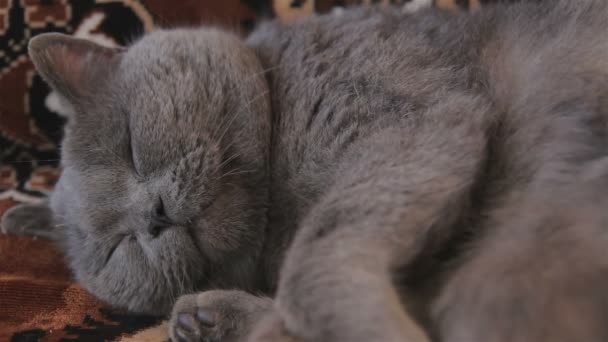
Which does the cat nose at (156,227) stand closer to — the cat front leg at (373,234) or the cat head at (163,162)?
the cat head at (163,162)

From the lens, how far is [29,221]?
1.45 m

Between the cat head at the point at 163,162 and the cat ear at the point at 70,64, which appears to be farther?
the cat ear at the point at 70,64

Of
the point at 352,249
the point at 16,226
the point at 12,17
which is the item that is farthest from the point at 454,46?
the point at 12,17

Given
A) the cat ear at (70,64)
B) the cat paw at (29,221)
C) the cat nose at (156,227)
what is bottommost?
the cat paw at (29,221)

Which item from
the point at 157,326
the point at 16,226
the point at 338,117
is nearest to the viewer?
the point at 338,117

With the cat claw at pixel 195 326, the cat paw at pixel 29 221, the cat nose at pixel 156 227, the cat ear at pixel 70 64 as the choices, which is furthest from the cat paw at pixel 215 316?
the cat paw at pixel 29 221

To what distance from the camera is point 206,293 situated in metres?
1.01

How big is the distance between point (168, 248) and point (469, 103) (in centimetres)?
58

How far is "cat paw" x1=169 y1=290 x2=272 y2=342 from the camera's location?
969 millimetres

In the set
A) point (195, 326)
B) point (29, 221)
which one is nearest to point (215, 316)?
point (195, 326)

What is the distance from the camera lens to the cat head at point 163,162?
102 centimetres

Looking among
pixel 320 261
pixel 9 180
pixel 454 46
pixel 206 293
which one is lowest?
pixel 9 180

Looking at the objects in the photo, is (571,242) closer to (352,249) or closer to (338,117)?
(352,249)

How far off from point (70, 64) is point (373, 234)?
755mm
